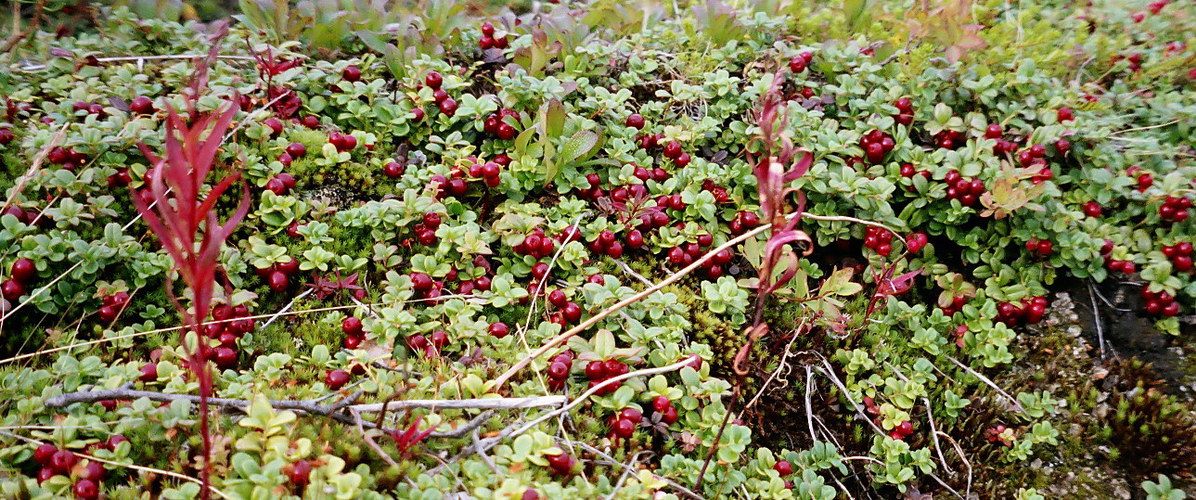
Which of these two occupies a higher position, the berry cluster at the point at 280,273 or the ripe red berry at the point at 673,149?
the ripe red berry at the point at 673,149

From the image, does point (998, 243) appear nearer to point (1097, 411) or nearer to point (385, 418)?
point (1097, 411)

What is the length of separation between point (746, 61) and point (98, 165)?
3.04 meters

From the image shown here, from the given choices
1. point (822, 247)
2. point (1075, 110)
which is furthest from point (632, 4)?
point (1075, 110)

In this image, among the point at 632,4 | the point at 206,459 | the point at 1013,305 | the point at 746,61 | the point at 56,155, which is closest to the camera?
the point at 206,459

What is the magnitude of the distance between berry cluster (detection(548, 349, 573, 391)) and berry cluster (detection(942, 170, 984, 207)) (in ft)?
6.23

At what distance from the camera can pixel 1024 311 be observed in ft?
10.4

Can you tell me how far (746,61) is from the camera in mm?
4008

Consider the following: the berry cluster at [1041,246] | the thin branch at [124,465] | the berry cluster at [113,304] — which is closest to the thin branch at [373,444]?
the thin branch at [124,465]

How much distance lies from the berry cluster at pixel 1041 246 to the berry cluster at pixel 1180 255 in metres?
0.44

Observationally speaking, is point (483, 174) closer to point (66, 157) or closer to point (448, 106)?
point (448, 106)

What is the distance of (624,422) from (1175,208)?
2615 millimetres

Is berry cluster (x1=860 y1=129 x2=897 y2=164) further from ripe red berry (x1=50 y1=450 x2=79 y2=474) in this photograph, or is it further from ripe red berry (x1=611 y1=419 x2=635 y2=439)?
ripe red berry (x1=50 y1=450 x2=79 y2=474)

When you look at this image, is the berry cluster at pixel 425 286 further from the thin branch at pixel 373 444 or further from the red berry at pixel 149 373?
the red berry at pixel 149 373

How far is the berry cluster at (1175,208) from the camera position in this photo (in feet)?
10.4
